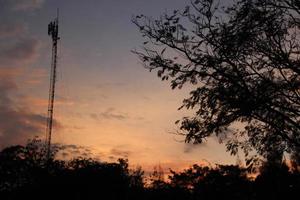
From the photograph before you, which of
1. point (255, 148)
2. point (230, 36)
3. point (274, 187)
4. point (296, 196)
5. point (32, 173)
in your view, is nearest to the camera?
point (230, 36)

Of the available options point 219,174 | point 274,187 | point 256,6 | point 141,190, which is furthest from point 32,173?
point 256,6

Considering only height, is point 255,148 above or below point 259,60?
below

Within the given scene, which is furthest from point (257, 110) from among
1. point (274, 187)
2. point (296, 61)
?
point (274, 187)

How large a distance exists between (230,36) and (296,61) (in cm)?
251

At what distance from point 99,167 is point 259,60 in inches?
1335

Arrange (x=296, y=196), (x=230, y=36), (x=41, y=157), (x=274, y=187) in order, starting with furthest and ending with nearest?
1. (x=41, y=157)
2. (x=274, y=187)
3. (x=296, y=196)
4. (x=230, y=36)

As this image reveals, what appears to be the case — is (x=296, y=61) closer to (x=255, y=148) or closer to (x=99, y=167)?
(x=255, y=148)

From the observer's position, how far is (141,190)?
48969 mm

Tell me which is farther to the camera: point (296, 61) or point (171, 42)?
point (171, 42)

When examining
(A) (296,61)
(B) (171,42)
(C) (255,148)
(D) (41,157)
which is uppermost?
(D) (41,157)

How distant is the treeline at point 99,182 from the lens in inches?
1543

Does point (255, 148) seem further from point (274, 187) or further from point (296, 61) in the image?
point (274, 187)

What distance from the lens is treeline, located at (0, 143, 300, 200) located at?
1543 inches

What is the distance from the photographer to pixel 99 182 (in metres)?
45.1
